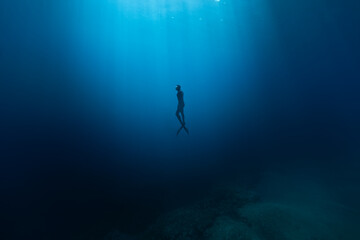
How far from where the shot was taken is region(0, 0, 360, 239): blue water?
1035 cm

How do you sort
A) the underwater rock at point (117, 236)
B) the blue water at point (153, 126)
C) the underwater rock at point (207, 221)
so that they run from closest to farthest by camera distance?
the underwater rock at point (207, 221), the underwater rock at point (117, 236), the blue water at point (153, 126)

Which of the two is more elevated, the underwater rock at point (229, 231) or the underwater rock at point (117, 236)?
the underwater rock at point (229, 231)

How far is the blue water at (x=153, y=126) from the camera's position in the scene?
10.4 m

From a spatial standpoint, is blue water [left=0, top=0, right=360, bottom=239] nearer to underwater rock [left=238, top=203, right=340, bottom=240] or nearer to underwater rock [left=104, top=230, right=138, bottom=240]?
underwater rock [left=104, top=230, right=138, bottom=240]

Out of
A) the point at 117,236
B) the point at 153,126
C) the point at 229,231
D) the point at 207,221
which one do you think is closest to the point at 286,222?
the point at 229,231

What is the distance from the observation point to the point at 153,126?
115ft

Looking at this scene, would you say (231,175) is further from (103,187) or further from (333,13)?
(333,13)

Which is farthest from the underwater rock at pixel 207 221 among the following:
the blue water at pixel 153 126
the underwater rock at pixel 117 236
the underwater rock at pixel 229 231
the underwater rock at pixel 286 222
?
the blue water at pixel 153 126

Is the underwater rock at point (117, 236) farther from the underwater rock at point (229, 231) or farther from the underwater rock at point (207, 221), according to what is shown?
the underwater rock at point (229, 231)

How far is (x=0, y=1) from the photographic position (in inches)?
997

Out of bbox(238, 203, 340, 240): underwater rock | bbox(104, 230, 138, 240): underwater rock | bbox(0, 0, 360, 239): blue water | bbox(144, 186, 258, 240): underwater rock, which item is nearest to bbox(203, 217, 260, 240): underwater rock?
bbox(144, 186, 258, 240): underwater rock

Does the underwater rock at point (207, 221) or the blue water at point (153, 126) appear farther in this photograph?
the blue water at point (153, 126)

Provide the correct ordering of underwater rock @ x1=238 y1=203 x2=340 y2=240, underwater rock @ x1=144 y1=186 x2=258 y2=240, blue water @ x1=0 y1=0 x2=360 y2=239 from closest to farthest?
underwater rock @ x1=238 y1=203 x2=340 y2=240 < underwater rock @ x1=144 y1=186 x2=258 y2=240 < blue water @ x1=0 y1=0 x2=360 y2=239

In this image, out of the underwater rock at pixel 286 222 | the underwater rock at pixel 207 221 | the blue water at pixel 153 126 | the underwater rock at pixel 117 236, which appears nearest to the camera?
the underwater rock at pixel 286 222
